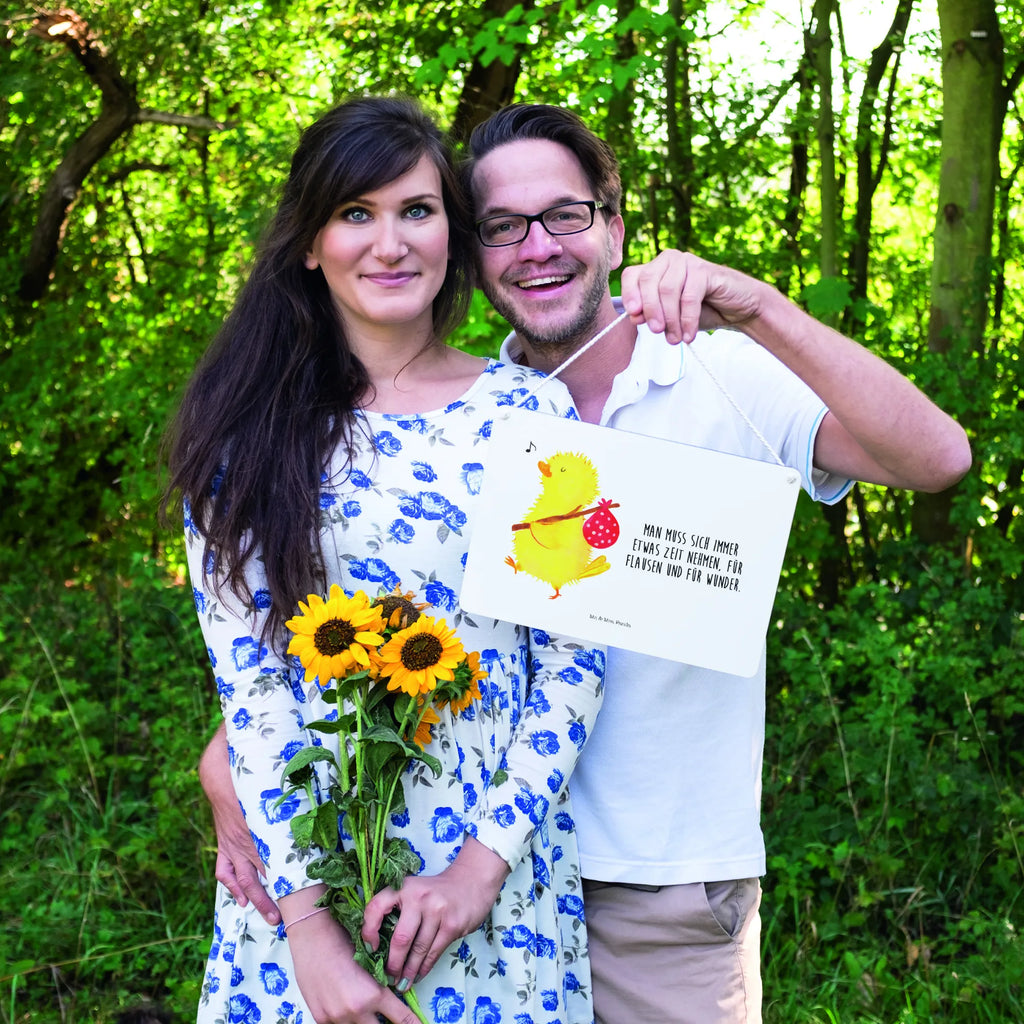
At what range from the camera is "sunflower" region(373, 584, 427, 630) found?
1.64m

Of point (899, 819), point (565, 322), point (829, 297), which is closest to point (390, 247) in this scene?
point (565, 322)

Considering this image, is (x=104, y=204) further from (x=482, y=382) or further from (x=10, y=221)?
(x=482, y=382)

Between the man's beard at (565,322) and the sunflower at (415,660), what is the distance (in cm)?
80

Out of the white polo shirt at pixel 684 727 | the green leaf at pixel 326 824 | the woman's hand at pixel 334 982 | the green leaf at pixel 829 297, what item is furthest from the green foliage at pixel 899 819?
the green leaf at pixel 326 824

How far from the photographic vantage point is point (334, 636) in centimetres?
158

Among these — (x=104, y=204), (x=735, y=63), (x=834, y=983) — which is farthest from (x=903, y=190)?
(x=104, y=204)

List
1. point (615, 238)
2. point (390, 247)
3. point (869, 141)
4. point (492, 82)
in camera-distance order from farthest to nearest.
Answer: point (492, 82)
point (869, 141)
point (615, 238)
point (390, 247)

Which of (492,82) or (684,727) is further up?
(492,82)

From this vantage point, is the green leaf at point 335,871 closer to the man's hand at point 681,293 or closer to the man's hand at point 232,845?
the man's hand at point 232,845

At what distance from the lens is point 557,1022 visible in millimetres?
1812

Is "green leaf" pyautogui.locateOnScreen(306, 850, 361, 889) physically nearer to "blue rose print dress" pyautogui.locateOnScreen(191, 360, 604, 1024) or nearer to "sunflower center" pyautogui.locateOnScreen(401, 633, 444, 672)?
"blue rose print dress" pyautogui.locateOnScreen(191, 360, 604, 1024)

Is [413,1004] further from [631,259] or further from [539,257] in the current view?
[631,259]

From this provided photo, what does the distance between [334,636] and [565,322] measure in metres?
0.89

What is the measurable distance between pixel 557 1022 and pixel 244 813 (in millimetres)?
611
